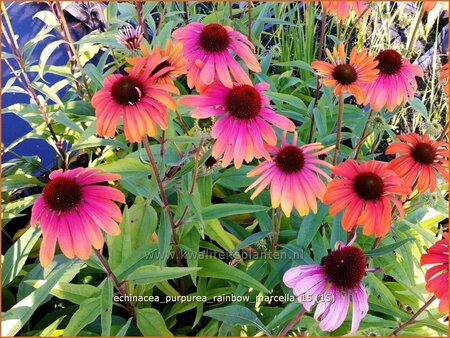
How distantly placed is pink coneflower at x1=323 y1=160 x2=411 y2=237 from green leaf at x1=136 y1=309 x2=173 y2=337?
37 cm

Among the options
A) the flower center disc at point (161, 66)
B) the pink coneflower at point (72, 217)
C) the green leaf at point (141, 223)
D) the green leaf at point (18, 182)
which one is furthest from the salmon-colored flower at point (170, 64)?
the green leaf at point (18, 182)

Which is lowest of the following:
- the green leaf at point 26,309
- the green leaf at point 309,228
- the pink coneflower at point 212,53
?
the green leaf at point 309,228

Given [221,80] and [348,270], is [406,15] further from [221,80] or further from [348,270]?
[348,270]

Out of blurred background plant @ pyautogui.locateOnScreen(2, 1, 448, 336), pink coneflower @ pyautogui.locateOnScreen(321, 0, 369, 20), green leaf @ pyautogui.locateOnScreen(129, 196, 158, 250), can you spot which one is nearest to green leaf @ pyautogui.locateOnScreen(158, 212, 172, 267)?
blurred background plant @ pyautogui.locateOnScreen(2, 1, 448, 336)

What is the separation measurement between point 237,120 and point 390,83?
331mm

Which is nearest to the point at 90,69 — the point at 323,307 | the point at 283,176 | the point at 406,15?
the point at 283,176

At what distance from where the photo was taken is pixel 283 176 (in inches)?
28.5

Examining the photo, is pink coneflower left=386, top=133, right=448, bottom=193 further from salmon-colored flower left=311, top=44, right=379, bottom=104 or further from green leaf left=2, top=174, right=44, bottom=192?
green leaf left=2, top=174, right=44, bottom=192

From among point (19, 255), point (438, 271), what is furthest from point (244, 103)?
point (19, 255)

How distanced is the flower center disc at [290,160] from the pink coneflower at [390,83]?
0.22 metres

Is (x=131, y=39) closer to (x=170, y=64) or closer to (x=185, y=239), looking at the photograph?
(x=170, y=64)

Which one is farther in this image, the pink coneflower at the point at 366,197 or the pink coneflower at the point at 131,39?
the pink coneflower at the point at 131,39

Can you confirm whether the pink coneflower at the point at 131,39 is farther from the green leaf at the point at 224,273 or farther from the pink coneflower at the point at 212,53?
the green leaf at the point at 224,273

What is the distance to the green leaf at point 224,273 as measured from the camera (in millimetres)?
882
